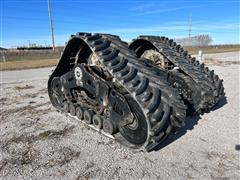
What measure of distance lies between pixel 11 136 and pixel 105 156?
199cm

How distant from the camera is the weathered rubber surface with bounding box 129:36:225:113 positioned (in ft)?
14.2

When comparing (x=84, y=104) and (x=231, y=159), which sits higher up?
(x=84, y=104)

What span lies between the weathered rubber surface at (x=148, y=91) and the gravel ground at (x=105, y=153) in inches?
12.7

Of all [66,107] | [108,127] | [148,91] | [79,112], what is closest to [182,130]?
[108,127]

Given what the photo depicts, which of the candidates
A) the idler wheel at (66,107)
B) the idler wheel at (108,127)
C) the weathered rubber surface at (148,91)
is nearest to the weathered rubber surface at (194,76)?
the weathered rubber surface at (148,91)

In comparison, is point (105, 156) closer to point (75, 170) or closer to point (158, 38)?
point (75, 170)

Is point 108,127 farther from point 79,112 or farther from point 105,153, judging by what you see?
point 79,112

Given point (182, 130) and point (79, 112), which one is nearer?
point (182, 130)

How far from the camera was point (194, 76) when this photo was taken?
4.32 metres

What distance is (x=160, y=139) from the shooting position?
306 cm

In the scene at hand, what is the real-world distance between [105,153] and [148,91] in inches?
46.1

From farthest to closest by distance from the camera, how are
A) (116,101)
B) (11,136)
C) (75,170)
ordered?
(11,136), (116,101), (75,170)

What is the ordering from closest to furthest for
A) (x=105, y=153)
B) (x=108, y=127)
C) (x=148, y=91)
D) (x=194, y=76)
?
(x=148, y=91), (x=105, y=153), (x=108, y=127), (x=194, y=76)

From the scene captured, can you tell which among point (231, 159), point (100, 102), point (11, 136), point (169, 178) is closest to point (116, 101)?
point (100, 102)
